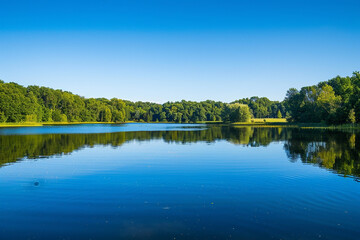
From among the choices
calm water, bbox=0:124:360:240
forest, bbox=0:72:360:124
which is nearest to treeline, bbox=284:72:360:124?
forest, bbox=0:72:360:124

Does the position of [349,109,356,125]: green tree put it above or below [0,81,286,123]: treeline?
below

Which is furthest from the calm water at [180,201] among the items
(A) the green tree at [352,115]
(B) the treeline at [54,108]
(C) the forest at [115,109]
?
(B) the treeline at [54,108]

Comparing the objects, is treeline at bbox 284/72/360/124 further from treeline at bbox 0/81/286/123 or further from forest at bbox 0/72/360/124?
treeline at bbox 0/81/286/123

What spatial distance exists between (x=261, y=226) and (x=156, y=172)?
9798mm

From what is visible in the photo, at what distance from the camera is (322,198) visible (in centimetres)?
1152

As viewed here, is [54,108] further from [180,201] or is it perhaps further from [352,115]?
[180,201]

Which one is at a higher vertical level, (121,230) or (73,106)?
(73,106)

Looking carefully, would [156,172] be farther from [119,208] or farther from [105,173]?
[119,208]

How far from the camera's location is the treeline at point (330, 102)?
255ft

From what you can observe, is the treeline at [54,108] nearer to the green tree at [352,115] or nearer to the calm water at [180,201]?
the green tree at [352,115]

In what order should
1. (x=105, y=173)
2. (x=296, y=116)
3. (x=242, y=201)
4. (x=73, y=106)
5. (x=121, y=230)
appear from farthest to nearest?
(x=73, y=106) → (x=296, y=116) → (x=105, y=173) → (x=242, y=201) → (x=121, y=230)

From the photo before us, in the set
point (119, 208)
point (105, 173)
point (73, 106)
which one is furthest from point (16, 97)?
point (119, 208)

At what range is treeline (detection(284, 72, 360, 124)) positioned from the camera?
77.8 metres

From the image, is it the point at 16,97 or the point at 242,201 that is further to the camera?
the point at 16,97
